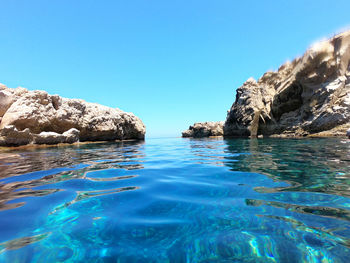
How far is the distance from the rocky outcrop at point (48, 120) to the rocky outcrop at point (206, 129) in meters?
22.8

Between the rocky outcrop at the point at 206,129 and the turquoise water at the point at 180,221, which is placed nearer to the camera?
the turquoise water at the point at 180,221

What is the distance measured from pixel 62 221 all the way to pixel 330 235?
2511mm

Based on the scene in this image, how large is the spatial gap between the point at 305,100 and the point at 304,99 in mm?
215

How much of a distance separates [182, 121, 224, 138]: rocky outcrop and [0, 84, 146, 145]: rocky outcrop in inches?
896

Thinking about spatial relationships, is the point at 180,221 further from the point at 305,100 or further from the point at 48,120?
the point at 305,100

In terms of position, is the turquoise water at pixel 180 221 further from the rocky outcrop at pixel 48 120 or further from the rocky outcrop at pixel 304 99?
the rocky outcrop at pixel 304 99

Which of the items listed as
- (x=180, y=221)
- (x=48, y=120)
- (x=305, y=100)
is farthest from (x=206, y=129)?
(x=180, y=221)

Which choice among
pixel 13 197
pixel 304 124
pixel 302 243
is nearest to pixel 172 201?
pixel 302 243

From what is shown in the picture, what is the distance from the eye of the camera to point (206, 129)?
131 feet

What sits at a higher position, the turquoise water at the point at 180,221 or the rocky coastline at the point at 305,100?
the rocky coastline at the point at 305,100

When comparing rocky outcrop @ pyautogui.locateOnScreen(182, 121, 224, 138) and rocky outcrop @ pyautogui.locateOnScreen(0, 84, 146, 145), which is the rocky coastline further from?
rocky outcrop @ pyautogui.locateOnScreen(0, 84, 146, 145)

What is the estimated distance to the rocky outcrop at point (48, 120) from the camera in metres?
12.5

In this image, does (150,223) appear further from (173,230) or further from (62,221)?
(62,221)

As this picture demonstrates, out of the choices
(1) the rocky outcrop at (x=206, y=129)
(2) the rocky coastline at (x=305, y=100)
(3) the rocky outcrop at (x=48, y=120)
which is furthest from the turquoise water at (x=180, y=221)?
(1) the rocky outcrop at (x=206, y=129)
